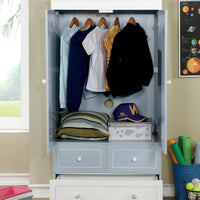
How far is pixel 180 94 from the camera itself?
3062mm

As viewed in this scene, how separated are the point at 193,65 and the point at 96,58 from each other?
37.8 inches

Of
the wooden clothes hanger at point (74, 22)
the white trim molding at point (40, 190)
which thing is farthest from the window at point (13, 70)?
the wooden clothes hanger at point (74, 22)

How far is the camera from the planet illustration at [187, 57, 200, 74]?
9.84 ft

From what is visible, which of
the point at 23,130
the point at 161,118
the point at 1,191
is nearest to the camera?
the point at 1,191

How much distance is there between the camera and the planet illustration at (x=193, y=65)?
3000 millimetres

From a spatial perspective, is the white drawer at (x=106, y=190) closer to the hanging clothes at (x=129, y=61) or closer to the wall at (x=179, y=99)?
the hanging clothes at (x=129, y=61)

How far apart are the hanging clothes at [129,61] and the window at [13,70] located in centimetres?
115

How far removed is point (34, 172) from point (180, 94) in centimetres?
163

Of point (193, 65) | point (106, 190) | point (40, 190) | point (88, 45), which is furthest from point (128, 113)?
point (40, 190)

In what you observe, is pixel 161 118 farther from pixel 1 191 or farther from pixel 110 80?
pixel 1 191

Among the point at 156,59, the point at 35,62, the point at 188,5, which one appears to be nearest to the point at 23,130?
the point at 35,62

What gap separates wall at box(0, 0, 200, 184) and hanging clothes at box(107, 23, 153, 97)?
1.42 ft

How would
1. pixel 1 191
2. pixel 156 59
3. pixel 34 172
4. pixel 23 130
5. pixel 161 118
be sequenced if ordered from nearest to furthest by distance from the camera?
1. pixel 1 191
2. pixel 161 118
3. pixel 156 59
4. pixel 34 172
5. pixel 23 130

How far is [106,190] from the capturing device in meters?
1.83
